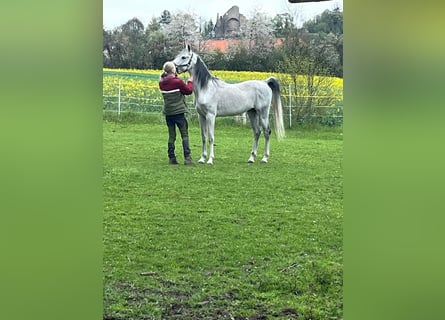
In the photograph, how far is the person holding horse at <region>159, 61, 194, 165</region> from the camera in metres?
3.32

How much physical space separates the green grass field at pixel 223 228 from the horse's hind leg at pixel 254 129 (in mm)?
32

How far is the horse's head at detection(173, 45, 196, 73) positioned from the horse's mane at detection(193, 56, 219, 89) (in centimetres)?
4

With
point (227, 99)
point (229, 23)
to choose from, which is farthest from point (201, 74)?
point (229, 23)

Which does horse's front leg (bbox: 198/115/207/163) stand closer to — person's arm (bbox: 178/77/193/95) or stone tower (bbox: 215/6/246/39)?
person's arm (bbox: 178/77/193/95)

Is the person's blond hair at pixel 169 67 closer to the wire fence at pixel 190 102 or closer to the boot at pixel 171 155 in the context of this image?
the wire fence at pixel 190 102

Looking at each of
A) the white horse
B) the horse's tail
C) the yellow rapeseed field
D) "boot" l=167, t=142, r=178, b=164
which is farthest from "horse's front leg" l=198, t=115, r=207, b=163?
the horse's tail

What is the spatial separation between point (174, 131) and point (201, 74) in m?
0.36

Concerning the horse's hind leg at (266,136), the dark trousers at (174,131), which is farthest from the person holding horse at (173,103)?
the horse's hind leg at (266,136)

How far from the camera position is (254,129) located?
3393 millimetres

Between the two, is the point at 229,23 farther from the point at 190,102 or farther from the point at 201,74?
the point at 190,102
